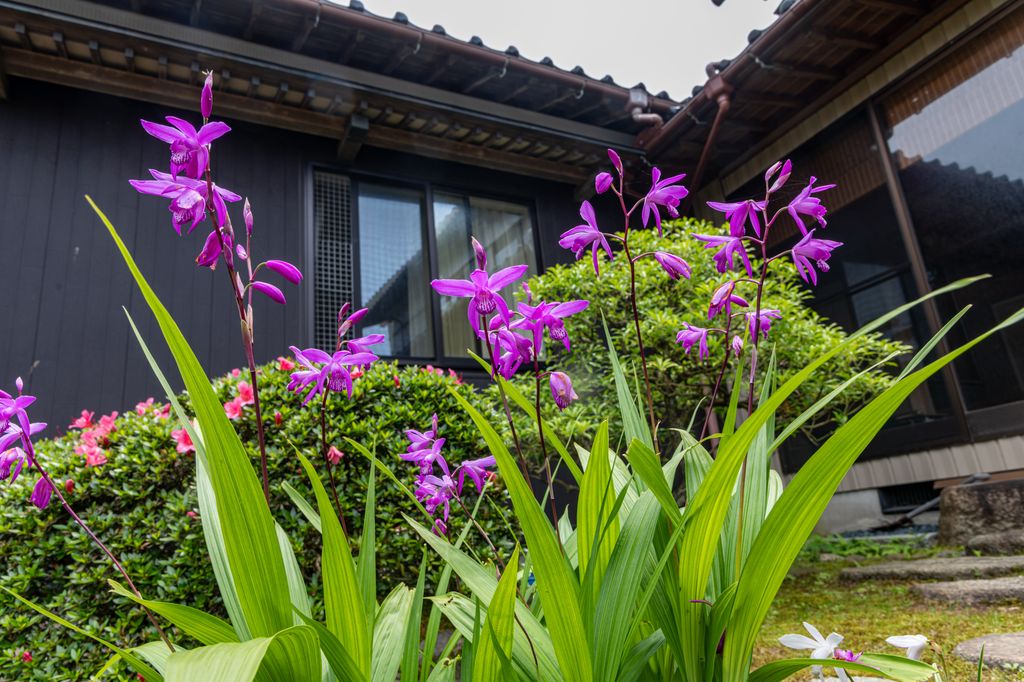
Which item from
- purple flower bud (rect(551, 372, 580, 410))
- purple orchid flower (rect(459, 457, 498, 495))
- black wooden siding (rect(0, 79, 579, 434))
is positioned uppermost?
black wooden siding (rect(0, 79, 579, 434))

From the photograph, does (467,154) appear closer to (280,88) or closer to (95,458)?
(280,88)

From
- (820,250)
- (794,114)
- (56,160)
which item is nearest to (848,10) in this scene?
(794,114)

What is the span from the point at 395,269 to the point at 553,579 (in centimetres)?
537

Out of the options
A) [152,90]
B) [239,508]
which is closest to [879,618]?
[239,508]

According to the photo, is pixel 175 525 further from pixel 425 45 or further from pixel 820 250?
pixel 425 45

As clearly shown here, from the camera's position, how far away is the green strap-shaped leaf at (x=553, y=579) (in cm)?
101

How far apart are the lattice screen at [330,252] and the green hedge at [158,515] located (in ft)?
7.45

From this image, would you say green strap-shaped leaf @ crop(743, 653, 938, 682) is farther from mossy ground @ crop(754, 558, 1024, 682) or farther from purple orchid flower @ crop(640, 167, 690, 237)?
mossy ground @ crop(754, 558, 1024, 682)

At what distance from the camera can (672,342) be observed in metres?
4.15

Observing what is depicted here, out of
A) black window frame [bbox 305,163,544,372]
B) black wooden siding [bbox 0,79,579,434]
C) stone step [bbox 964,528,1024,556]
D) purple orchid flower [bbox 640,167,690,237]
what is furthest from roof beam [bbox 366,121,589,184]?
purple orchid flower [bbox 640,167,690,237]

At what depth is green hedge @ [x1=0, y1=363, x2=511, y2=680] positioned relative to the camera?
2547 mm

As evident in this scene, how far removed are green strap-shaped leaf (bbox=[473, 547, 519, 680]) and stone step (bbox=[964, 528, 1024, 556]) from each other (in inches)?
156

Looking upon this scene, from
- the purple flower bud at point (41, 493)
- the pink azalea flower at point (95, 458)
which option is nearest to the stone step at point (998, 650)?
the purple flower bud at point (41, 493)

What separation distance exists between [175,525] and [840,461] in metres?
2.72
